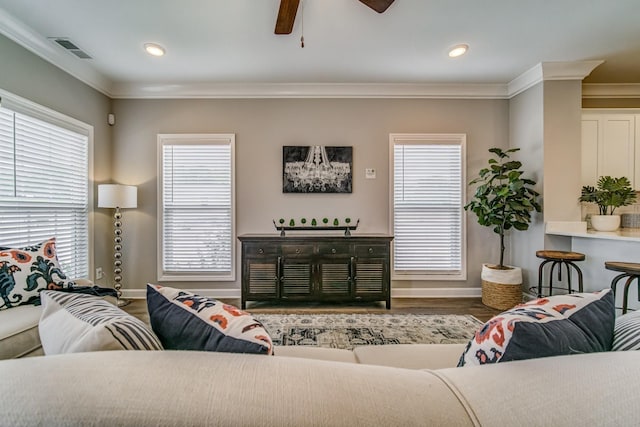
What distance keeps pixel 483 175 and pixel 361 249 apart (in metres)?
1.72

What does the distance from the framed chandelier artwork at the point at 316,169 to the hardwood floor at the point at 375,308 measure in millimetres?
1459

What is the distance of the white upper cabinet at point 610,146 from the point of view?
10.6 ft

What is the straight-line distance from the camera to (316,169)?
3.77 m

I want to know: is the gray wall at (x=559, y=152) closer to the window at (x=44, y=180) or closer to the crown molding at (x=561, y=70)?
the crown molding at (x=561, y=70)

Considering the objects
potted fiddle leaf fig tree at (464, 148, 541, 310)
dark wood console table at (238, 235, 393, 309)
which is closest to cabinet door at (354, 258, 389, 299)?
dark wood console table at (238, 235, 393, 309)

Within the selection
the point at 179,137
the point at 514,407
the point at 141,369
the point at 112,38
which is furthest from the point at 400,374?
the point at 179,137

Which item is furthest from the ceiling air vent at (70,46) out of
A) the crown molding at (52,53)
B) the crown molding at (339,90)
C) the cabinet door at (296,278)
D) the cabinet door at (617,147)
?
the cabinet door at (617,147)

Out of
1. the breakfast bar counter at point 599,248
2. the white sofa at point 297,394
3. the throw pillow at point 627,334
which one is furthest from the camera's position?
the breakfast bar counter at point 599,248

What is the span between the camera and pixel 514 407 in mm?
523

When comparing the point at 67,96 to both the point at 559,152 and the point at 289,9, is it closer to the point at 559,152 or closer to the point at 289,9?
the point at 289,9

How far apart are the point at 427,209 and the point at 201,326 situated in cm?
351

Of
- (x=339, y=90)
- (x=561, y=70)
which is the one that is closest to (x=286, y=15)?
(x=339, y=90)

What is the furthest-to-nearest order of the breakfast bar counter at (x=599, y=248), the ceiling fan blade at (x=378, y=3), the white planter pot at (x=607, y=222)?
the white planter pot at (x=607, y=222)
the breakfast bar counter at (x=599, y=248)
the ceiling fan blade at (x=378, y=3)

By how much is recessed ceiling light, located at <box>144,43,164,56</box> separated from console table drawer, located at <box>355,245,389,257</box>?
116 inches
